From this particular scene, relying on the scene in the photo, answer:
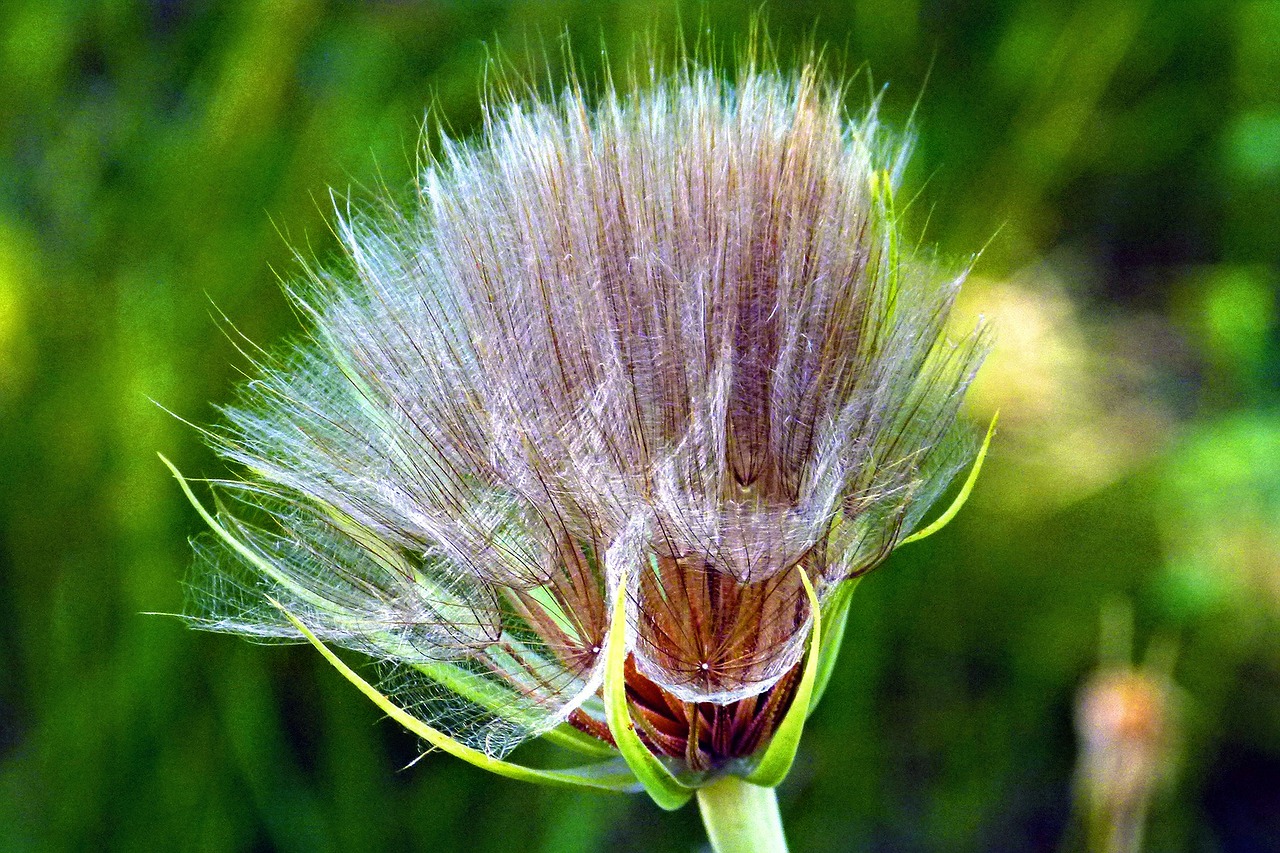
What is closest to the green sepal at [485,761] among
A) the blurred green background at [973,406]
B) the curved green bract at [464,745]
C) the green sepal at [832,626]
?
the curved green bract at [464,745]

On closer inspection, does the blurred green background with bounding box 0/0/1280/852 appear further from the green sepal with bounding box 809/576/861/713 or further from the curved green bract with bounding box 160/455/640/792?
the green sepal with bounding box 809/576/861/713

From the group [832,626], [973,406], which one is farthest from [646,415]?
[973,406]

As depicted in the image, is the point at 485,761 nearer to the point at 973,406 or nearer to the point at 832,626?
the point at 832,626

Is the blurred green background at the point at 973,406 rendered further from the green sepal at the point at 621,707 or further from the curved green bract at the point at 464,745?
the green sepal at the point at 621,707

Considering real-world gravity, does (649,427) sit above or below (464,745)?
above

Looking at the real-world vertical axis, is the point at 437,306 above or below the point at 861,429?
above

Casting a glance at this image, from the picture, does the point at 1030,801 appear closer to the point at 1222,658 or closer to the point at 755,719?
the point at 1222,658

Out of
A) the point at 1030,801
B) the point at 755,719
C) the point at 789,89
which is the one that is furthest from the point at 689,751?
the point at 1030,801
